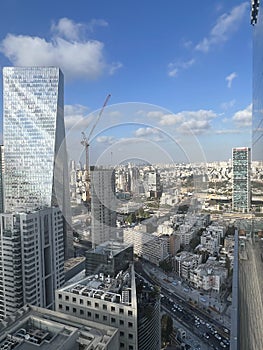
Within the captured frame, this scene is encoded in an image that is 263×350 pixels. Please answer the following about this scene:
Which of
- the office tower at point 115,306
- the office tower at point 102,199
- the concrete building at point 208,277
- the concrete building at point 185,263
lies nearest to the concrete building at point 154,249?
the concrete building at point 185,263

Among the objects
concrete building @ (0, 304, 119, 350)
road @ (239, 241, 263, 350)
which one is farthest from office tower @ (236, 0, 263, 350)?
concrete building @ (0, 304, 119, 350)

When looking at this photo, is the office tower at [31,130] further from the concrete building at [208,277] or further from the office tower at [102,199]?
the office tower at [102,199]

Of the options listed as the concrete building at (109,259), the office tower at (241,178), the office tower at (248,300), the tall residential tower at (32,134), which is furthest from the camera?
the tall residential tower at (32,134)

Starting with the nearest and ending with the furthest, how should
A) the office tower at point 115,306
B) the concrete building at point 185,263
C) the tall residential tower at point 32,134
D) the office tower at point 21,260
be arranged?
the office tower at point 115,306 < the office tower at point 21,260 < the concrete building at point 185,263 < the tall residential tower at point 32,134

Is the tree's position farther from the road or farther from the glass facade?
the glass facade

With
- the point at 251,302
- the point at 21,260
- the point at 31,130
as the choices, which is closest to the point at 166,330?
the point at 21,260
